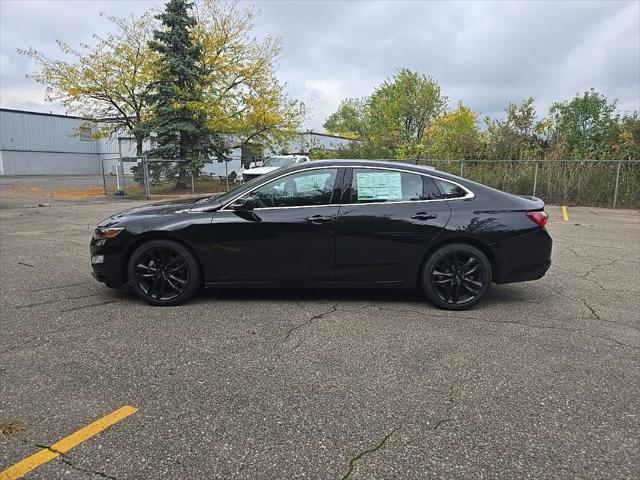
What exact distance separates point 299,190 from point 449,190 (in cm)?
160

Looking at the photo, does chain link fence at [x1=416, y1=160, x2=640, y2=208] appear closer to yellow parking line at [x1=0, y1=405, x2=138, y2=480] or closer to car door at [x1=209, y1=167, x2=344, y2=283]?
car door at [x1=209, y1=167, x2=344, y2=283]

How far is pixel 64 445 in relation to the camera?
8.07 feet

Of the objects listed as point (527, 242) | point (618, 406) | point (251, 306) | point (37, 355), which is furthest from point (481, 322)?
point (37, 355)

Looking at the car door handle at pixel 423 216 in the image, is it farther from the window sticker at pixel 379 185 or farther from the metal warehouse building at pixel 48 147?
the metal warehouse building at pixel 48 147

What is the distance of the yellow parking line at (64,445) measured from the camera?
2254 mm

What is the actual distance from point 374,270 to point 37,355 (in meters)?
3.10

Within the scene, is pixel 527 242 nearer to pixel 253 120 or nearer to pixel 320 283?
pixel 320 283

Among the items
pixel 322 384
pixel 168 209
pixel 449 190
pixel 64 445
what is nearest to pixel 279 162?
pixel 168 209

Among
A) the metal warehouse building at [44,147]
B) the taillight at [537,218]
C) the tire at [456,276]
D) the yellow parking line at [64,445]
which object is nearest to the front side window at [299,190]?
the tire at [456,276]

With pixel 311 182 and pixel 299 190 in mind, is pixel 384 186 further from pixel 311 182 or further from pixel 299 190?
pixel 299 190

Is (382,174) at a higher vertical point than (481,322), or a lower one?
higher

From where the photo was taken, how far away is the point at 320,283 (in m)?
4.84

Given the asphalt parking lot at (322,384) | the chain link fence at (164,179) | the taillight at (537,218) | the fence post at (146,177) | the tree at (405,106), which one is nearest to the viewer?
the asphalt parking lot at (322,384)

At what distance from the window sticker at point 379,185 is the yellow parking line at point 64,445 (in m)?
3.00
